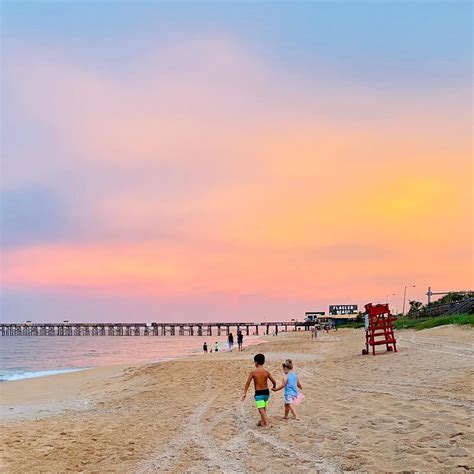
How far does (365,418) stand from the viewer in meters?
8.91

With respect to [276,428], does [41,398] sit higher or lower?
lower

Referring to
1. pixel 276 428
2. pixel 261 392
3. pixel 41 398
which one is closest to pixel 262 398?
pixel 261 392

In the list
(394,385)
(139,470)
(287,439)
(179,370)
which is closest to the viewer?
(139,470)

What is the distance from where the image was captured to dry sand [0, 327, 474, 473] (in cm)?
697

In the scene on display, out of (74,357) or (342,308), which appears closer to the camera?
(74,357)

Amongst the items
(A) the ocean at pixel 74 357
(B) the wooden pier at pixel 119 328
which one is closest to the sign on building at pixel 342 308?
(B) the wooden pier at pixel 119 328

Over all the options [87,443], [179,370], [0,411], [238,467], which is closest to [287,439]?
[238,467]

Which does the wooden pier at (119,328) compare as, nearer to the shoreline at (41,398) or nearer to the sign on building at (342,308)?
the sign on building at (342,308)

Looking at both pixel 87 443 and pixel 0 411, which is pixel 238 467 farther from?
pixel 0 411

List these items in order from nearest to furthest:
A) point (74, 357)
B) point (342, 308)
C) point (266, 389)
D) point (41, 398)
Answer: point (266, 389), point (41, 398), point (74, 357), point (342, 308)

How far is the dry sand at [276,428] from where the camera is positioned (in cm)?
697

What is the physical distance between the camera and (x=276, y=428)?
9.33 m

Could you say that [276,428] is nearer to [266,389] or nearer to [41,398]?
[266,389]

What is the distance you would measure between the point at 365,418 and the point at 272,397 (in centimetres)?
462
